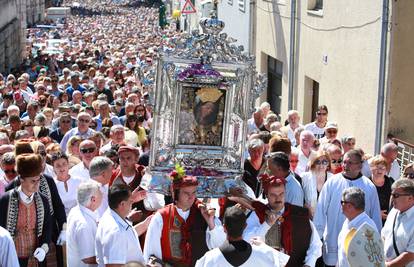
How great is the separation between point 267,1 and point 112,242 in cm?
1488

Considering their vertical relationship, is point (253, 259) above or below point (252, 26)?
below

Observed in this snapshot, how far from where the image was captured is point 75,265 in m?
6.79

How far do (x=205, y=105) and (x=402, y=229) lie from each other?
2.77 m

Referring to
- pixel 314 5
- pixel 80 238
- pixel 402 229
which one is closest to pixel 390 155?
pixel 402 229

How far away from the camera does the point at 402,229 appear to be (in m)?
6.97

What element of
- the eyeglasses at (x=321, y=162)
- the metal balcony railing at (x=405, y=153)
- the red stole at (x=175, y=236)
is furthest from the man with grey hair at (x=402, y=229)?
the metal balcony railing at (x=405, y=153)

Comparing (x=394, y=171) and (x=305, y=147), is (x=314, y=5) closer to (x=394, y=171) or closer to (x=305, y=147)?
(x=305, y=147)

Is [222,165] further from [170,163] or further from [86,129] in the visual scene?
[86,129]

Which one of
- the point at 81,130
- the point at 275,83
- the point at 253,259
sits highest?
the point at 253,259

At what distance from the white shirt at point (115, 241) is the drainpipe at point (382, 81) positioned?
23.0 ft

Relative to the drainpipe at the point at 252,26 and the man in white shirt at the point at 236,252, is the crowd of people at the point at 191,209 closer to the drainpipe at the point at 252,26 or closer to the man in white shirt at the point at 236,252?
the man in white shirt at the point at 236,252

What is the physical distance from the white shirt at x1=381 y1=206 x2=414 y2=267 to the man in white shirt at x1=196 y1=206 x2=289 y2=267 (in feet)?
5.30

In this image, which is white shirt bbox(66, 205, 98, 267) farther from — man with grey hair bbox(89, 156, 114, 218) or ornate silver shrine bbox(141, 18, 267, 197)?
ornate silver shrine bbox(141, 18, 267, 197)

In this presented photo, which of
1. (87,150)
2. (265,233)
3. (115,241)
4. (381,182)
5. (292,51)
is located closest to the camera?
(115,241)
